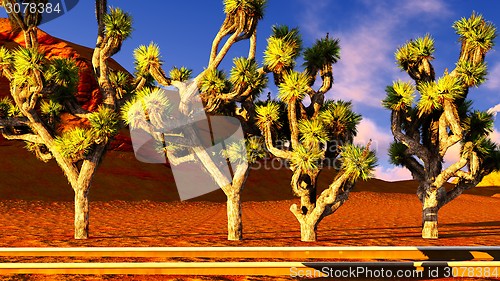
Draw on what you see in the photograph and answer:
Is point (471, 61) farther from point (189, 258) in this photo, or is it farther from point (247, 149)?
point (189, 258)

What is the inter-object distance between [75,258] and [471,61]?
504 inches

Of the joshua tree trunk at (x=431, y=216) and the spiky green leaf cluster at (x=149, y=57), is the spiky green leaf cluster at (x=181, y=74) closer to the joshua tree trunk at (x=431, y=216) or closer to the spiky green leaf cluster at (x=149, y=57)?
the spiky green leaf cluster at (x=149, y=57)

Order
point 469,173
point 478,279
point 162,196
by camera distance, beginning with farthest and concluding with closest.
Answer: point 162,196, point 469,173, point 478,279

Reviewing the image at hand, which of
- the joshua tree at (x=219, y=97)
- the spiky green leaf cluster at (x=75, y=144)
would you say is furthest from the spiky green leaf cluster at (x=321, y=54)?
the spiky green leaf cluster at (x=75, y=144)

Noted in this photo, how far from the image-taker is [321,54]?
13094mm

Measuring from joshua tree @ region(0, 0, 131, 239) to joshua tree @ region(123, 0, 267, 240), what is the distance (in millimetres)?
1404

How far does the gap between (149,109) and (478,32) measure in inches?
417

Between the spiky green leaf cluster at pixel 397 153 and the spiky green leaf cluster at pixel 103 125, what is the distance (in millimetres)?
9764

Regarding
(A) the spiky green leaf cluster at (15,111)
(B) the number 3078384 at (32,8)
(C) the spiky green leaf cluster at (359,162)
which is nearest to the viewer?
(C) the spiky green leaf cluster at (359,162)

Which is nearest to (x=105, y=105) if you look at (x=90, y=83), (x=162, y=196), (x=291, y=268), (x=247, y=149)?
(x=247, y=149)

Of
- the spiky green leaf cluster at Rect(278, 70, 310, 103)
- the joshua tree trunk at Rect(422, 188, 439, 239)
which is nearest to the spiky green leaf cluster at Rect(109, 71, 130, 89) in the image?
the spiky green leaf cluster at Rect(278, 70, 310, 103)

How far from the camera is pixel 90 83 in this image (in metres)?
47.8

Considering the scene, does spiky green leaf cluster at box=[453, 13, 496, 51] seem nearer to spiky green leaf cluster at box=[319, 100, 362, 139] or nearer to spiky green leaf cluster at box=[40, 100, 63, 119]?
spiky green leaf cluster at box=[319, 100, 362, 139]

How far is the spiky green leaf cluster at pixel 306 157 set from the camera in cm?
1166
